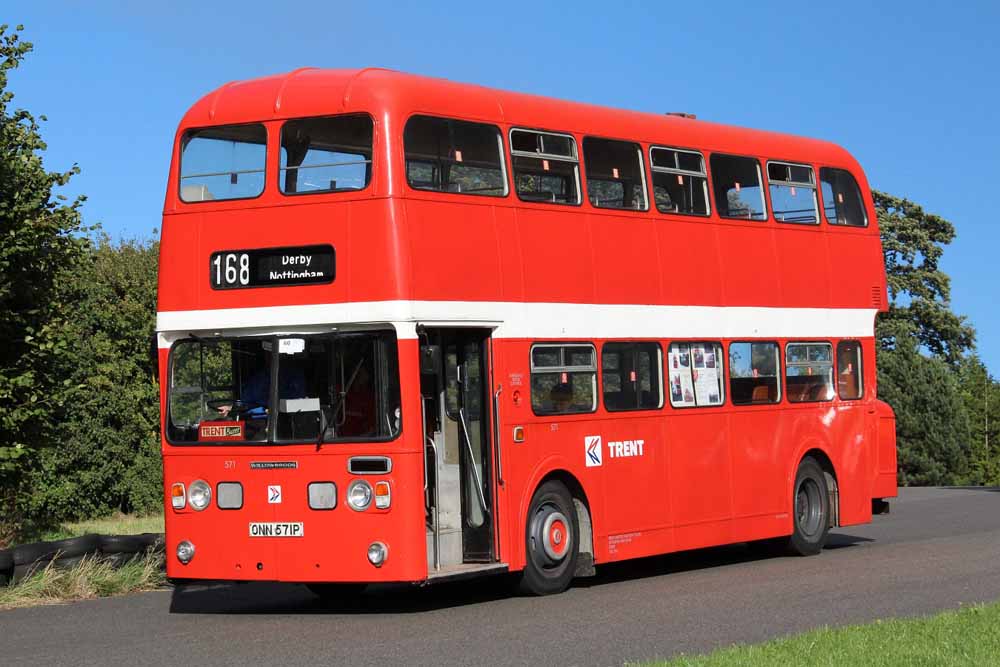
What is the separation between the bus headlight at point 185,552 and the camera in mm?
14906

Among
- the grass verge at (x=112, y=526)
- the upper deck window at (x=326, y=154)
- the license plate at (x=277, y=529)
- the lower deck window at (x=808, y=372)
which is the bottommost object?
the grass verge at (x=112, y=526)

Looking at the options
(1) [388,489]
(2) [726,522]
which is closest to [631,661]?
(1) [388,489]

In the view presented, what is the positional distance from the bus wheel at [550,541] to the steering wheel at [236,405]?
2.79 meters

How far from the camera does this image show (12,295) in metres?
23.8

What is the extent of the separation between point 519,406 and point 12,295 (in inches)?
429

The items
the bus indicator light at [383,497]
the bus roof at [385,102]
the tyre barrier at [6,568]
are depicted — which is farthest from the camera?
the tyre barrier at [6,568]

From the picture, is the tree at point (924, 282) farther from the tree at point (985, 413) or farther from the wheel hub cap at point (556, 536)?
the wheel hub cap at point (556, 536)

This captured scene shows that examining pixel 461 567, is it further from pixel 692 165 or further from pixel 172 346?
pixel 692 165

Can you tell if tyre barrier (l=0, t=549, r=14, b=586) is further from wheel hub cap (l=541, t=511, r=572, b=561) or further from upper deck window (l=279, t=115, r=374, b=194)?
wheel hub cap (l=541, t=511, r=572, b=561)

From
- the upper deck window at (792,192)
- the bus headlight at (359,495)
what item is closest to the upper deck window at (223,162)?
the bus headlight at (359,495)

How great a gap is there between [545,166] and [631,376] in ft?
8.14

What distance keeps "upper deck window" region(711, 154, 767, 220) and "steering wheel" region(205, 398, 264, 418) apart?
6.29 meters

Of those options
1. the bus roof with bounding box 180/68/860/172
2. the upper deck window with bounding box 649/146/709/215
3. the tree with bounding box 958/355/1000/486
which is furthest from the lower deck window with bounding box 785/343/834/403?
the tree with bounding box 958/355/1000/486

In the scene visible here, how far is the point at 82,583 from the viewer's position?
1684 cm
